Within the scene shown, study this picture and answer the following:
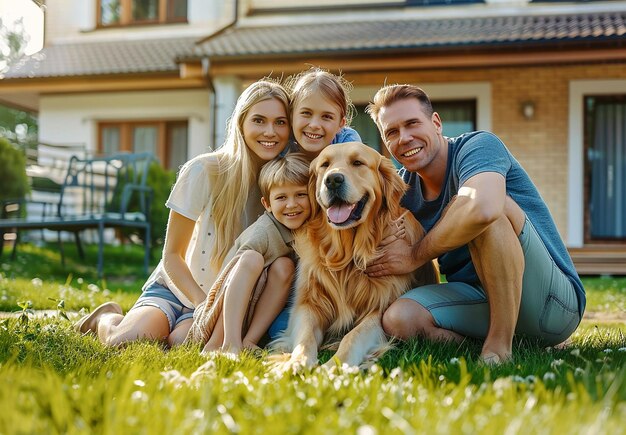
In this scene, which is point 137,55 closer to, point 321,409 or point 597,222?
point 597,222

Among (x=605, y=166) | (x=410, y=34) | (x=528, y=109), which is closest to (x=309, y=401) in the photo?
(x=410, y=34)

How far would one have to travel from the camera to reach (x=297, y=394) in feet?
6.59

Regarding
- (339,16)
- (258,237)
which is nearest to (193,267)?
(258,237)

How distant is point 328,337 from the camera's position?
3.45 meters

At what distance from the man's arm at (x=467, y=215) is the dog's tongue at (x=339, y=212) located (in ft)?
1.15

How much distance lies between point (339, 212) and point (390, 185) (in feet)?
1.04

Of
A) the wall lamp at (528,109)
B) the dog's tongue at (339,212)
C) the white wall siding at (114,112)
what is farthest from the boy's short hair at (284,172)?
the white wall siding at (114,112)

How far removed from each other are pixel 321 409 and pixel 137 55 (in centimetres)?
1183

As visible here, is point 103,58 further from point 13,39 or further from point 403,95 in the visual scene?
point 13,39

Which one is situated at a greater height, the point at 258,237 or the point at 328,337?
the point at 258,237

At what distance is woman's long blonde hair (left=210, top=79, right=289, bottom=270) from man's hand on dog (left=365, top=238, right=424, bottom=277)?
787 mm

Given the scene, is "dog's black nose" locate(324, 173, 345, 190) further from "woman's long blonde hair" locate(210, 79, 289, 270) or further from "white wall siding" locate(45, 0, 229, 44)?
"white wall siding" locate(45, 0, 229, 44)

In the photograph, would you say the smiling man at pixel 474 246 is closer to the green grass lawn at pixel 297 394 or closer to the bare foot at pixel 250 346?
the green grass lawn at pixel 297 394

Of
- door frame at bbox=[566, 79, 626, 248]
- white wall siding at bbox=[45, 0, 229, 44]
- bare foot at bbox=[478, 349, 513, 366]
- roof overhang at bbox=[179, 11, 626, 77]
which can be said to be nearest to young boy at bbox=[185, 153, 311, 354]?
bare foot at bbox=[478, 349, 513, 366]
